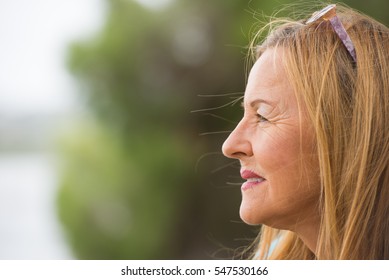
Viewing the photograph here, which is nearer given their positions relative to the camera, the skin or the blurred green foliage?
the skin

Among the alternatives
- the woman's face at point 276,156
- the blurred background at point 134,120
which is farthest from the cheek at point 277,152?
the blurred background at point 134,120

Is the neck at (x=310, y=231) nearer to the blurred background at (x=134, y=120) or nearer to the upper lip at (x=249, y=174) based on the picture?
the upper lip at (x=249, y=174)

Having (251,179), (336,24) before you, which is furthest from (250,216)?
(336,24)

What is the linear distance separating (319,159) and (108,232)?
1830 millimetres

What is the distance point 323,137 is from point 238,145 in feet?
0.37

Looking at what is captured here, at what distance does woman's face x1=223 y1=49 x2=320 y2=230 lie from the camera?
0.69m

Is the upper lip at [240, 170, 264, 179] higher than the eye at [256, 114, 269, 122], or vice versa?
the eye at [256, 114, 269, 122]

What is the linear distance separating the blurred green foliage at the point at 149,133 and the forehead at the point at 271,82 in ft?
5.19

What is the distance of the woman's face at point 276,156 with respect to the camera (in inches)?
27.2

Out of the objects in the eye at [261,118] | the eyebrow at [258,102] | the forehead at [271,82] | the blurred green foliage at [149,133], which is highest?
the forehead at [271,82]

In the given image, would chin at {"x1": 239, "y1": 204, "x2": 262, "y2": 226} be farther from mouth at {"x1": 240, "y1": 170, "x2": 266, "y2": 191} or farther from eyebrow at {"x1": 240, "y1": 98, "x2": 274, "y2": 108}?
eyebrow at {"x1": 240, "y1": 98, "x2": 274, "y2": 108}

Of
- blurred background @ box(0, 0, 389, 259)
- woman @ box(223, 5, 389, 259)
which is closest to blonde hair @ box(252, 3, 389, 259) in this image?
woman @ box(223, 5, 389, 259)
